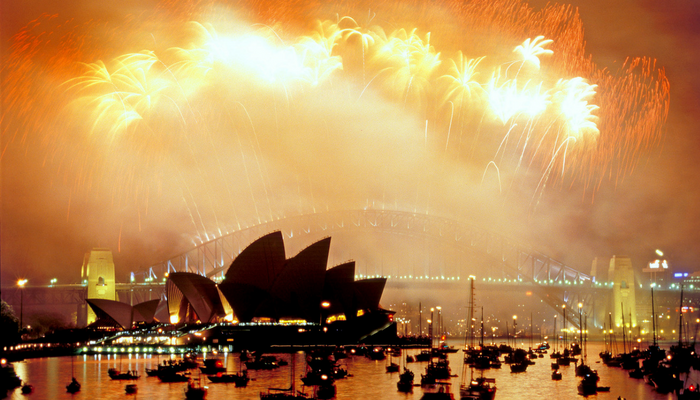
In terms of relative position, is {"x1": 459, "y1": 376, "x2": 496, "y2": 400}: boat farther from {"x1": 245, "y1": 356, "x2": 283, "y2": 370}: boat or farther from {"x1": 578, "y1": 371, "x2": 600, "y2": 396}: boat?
{"x1": 245, "y1": 356, "x2": 283, "y2": 370}: boat

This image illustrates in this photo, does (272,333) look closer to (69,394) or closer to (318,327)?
(318,327)

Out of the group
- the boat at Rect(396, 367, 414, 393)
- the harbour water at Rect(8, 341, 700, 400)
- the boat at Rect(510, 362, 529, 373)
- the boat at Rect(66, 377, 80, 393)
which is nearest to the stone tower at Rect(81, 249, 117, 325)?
the harbour water at Rect(8, 341, 700, 400)

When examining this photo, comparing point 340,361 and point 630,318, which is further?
point 630,318

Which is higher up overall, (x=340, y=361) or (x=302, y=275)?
(x=302, y=275)

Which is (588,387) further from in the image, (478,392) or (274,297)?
(274,297)

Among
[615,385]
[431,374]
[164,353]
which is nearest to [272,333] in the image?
[164,353]

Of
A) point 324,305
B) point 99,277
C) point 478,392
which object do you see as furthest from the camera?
point 99,277

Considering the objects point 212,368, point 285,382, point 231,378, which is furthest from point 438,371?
point 212,368
